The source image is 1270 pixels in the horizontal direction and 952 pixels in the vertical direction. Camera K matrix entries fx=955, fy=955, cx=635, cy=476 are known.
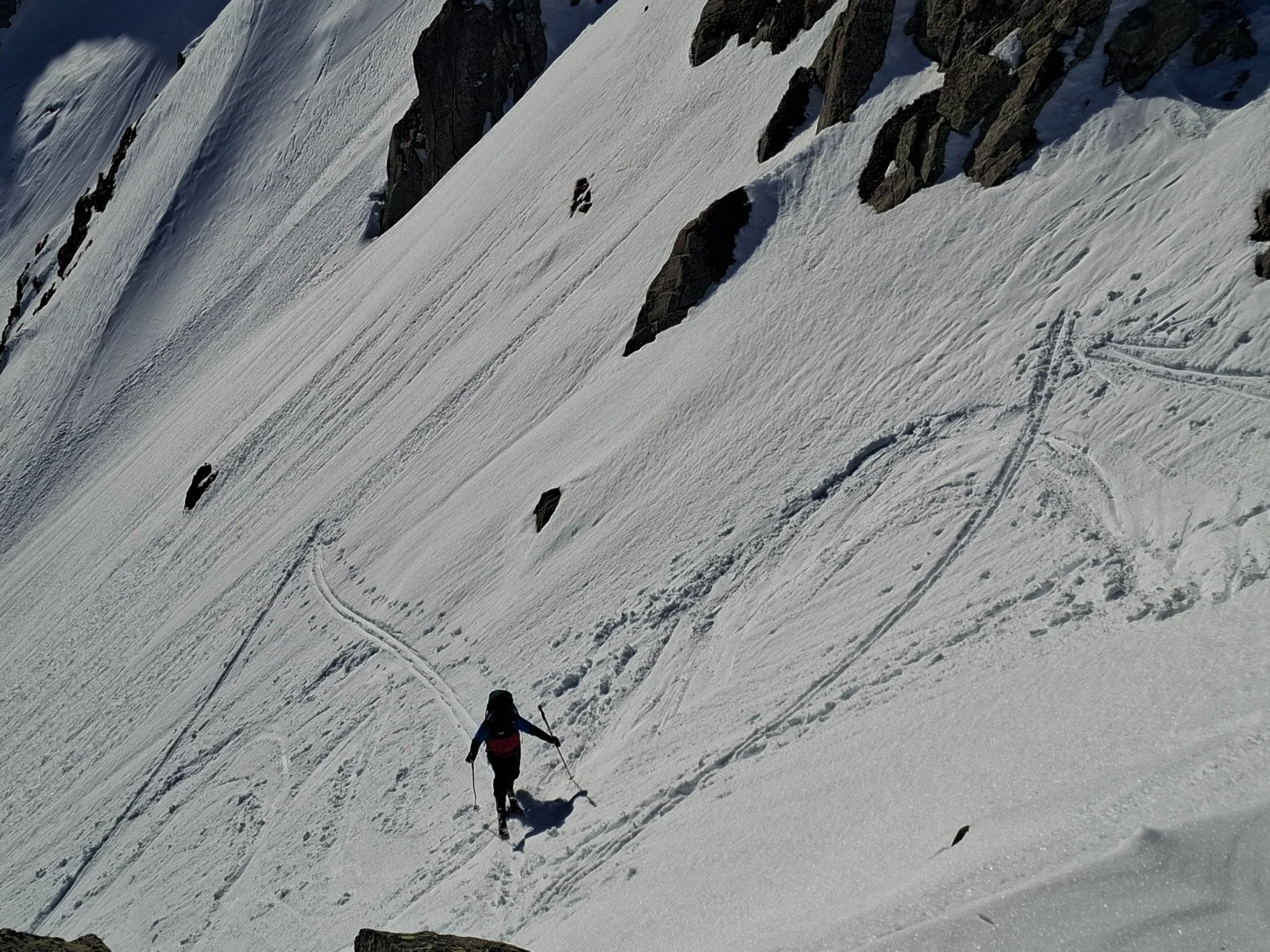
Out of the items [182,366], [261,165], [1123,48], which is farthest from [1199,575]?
[261,165]

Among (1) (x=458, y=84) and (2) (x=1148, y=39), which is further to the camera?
(1) (x=458, y=84)

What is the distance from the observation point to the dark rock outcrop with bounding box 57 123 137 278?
51844mm

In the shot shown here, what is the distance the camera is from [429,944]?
6.91 m

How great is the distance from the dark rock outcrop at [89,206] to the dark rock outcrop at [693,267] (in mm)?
44492

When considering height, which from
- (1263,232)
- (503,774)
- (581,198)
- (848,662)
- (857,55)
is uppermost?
(581,198)

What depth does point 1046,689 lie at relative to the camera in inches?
308

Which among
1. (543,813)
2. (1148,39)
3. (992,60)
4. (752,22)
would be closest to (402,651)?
(543,813)

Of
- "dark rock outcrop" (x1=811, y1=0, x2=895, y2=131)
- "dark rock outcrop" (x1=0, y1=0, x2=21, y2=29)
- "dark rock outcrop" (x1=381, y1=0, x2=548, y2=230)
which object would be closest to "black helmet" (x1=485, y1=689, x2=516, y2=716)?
"dark rock outcrop" (x1=811, y1=0, x2=895, y2=131)

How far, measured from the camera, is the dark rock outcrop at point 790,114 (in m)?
20.2

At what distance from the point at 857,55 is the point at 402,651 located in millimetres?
14273

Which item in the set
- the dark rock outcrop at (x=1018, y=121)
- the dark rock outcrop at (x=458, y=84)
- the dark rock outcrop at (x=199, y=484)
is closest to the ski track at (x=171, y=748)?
the dark rock outcrop at (x=199, y=484)

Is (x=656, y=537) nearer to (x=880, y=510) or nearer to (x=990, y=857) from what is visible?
(x=880, y=510)

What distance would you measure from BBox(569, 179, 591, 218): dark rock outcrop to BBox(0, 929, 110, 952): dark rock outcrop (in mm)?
19598

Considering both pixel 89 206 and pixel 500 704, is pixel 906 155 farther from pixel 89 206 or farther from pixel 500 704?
pixel 89 206
